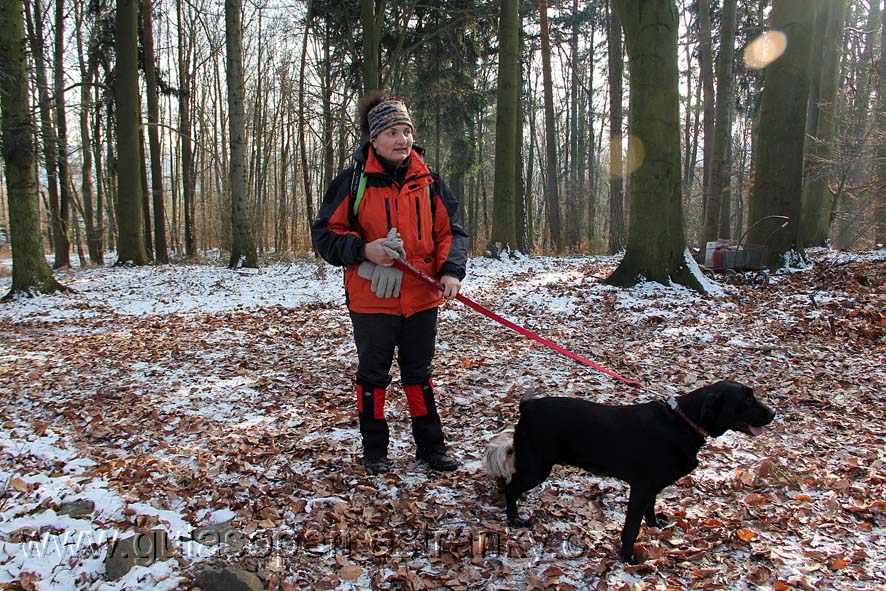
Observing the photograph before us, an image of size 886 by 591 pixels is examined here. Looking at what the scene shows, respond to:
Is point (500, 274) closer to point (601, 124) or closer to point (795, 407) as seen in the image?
point (795, 407)

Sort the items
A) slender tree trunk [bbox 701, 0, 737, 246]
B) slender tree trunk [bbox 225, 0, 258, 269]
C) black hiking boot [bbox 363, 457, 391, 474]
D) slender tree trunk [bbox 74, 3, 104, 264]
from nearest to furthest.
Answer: black hiking boot [bbox 363, 457, 391, 474], slender tree trunk [bbox 225, 0, 258, 269], slender tree trunk [bbox 701, 0, 737, 246], slender tree trunk [bbox 74, 3, 104, 264]

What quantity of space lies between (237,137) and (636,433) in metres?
13.1

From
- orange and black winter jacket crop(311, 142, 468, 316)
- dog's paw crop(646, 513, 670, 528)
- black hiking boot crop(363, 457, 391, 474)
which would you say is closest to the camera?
dog's paw crop(646, 513, 670, 528)

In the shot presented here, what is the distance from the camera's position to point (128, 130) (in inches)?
572

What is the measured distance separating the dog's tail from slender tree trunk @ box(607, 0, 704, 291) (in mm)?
6756

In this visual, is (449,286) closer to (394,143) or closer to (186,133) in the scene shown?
(394,143)

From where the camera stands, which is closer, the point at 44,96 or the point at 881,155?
the point at 881,155

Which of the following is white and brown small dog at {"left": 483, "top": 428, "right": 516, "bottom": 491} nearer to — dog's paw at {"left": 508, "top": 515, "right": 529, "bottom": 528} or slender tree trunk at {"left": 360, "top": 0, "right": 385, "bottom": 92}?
dog's paw at {"left": 508, "top": 515, "right": 529, "bottom": 528}

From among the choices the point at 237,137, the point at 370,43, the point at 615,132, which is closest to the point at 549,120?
the point at 615,132

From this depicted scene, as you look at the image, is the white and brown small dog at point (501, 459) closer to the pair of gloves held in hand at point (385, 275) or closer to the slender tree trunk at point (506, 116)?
the pair of gloves held in hand at point (385, 275)

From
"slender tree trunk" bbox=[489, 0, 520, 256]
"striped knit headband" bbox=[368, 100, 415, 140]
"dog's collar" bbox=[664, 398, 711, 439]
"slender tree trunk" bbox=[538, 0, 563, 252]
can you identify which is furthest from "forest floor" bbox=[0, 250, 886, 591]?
"slender tree trunk" bbox=[538, 0, 563, 252]

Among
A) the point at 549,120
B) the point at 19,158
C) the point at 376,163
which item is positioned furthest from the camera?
the point at 549,120

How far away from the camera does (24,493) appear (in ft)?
9.90

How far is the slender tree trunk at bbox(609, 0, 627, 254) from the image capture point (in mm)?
16609
